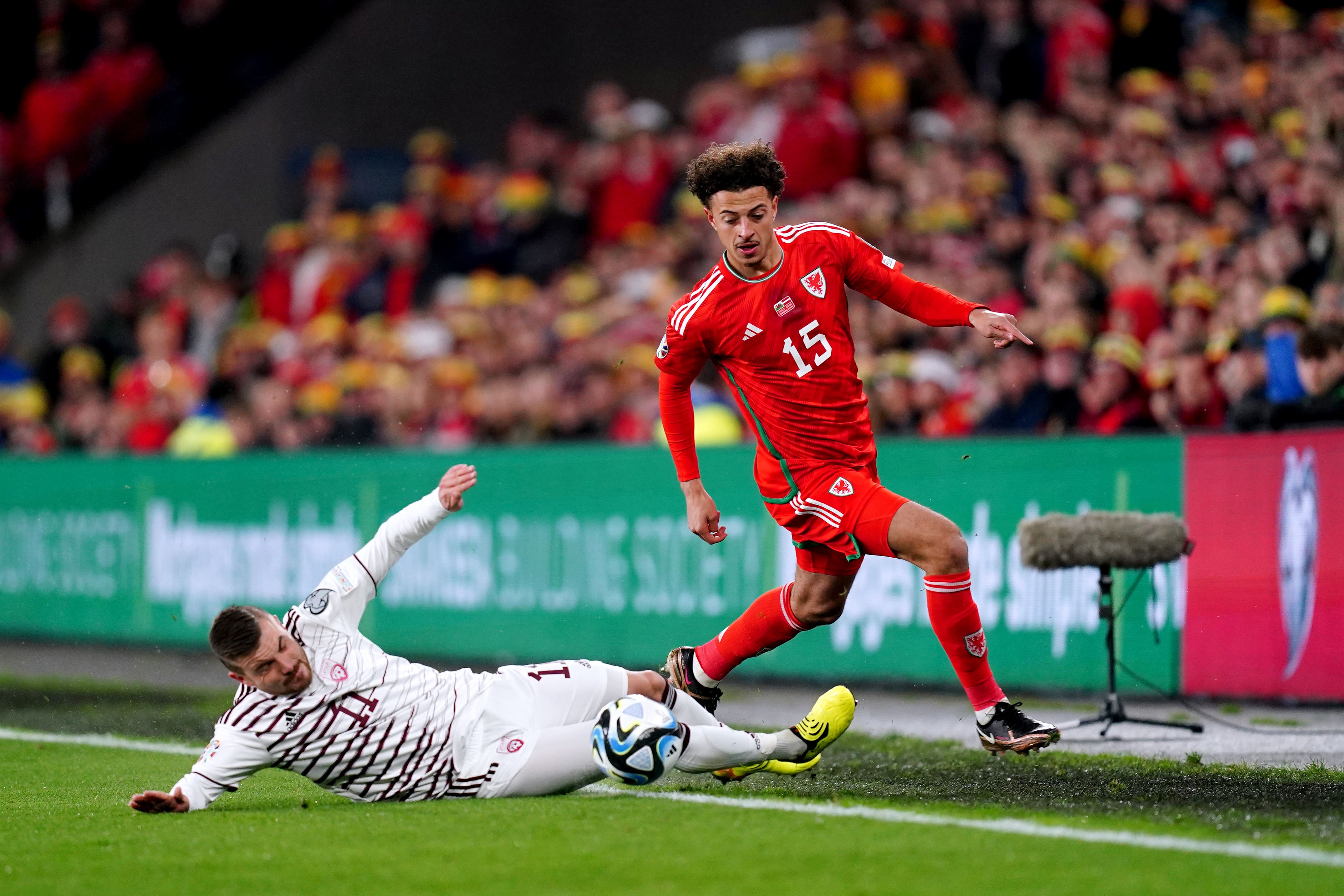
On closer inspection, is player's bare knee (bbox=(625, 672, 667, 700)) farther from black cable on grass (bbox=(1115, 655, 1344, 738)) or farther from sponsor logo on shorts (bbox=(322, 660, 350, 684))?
black cable on grass (bbox=(1115, 655, 1344, 738))

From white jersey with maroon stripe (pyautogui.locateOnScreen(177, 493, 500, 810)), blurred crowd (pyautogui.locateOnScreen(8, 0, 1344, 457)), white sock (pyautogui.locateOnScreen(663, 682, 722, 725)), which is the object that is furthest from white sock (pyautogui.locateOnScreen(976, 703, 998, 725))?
blurred crowd (pyautogui.locateOnScreen(8, 0, 1344, 457))

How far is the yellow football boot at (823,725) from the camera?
6695 millimetres

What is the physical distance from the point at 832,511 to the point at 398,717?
198 cm

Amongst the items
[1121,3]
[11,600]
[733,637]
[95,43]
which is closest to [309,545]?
[11,600]

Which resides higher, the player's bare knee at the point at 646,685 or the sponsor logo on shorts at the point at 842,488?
the sponsor logo on shorts at the point at 842,488

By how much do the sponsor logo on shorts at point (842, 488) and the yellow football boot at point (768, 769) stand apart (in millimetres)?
1067

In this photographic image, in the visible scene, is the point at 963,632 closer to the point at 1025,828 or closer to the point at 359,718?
the point at 1025,828

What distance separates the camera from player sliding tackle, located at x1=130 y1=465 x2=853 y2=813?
6000mm

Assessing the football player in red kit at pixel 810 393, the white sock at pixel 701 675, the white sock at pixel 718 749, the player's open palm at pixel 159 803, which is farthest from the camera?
the white sock at pixel 701 675

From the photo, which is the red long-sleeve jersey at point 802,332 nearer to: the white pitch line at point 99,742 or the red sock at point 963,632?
the red sock at point 963,632

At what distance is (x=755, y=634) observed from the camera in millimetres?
7484

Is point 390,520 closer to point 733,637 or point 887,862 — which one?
point 733,637

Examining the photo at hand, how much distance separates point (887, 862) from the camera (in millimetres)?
5043

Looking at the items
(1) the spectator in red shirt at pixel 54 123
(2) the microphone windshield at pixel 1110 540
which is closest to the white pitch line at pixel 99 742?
(2) the microphone windshield at pixel 1110 540
